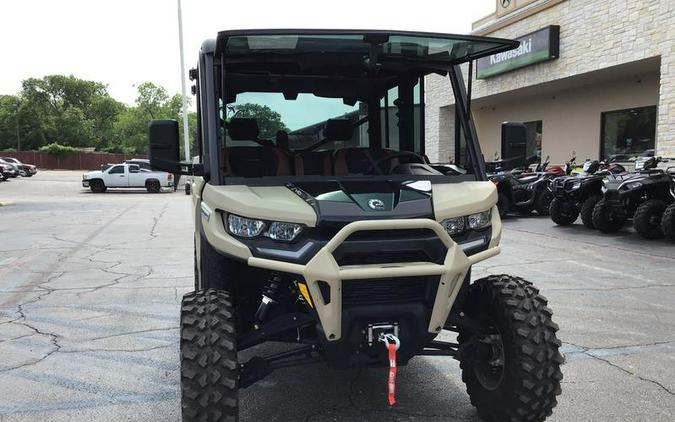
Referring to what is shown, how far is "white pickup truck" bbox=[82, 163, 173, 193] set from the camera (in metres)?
30.8

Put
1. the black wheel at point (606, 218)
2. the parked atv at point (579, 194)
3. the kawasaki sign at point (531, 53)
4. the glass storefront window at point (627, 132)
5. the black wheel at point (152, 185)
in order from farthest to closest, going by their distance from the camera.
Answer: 1. the black wheel at point (152, 185)
2. the kawasaki sign at point (531, 53)
3. the glass storefront window at point (627, 132)
4. the parked atv at point (579, 194)
5. the black wheel at point (606, 218)

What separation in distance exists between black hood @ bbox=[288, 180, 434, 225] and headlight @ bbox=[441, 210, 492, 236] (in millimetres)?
153

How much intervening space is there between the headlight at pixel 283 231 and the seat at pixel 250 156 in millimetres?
713

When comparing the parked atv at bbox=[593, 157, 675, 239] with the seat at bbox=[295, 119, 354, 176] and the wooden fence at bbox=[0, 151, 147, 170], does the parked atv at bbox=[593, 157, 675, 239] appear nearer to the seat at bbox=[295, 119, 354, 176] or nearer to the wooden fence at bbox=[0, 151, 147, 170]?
the seat at bbox=[295, 119, 354, 176]

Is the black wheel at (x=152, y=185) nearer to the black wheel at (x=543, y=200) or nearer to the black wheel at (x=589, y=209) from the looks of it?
the black wheel at (x=543, y=200)

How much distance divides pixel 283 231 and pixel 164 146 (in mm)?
1076

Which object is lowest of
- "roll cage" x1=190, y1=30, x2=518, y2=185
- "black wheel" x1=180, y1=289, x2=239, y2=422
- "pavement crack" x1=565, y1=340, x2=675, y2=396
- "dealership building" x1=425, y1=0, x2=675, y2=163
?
"pavement crack" x1=565, y1=340, x2=675, y2=396

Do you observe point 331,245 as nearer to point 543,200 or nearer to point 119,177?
point 543,200

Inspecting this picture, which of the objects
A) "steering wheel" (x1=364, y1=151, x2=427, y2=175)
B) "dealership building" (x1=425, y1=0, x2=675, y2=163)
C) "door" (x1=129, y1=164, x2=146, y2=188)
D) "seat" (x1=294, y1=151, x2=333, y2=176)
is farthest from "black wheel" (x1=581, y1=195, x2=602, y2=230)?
"door" (x1=129, y1=164, x2=146, y2=188)

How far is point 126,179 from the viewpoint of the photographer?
31.1m

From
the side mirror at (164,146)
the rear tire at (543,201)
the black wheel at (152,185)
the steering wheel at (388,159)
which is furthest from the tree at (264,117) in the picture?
the black wheel at (152,185)

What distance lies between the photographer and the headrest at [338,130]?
14.3ft

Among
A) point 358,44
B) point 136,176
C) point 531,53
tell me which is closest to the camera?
point 358,44

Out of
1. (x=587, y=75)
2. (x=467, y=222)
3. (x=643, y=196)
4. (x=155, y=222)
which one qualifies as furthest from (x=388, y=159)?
(x=587, y=75)
